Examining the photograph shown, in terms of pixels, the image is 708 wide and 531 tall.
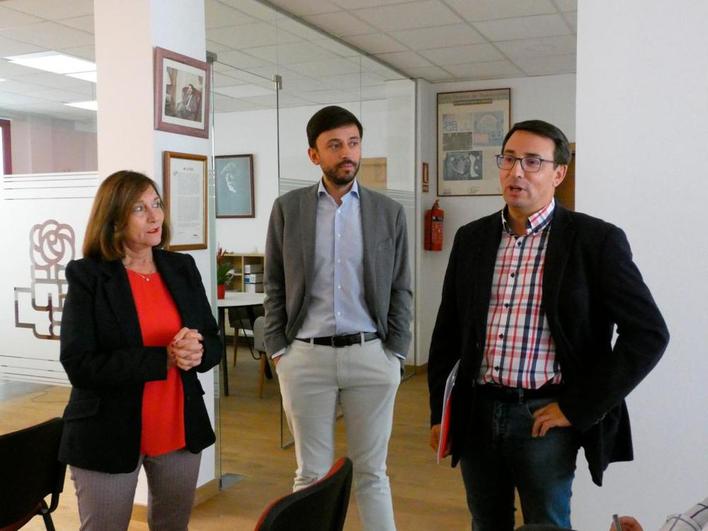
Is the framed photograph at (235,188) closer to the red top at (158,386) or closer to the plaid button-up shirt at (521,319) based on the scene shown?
the red top at (158,386)

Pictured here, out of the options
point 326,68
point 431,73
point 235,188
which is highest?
point 431,73

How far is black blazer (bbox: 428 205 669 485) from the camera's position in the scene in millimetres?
1670

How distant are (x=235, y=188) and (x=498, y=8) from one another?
3.99 metres

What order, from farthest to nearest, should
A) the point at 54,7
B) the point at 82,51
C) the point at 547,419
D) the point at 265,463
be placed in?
1. the point at 82,51
2. the point at 54,7
3. the point at 265,463
4. the point at 547,419

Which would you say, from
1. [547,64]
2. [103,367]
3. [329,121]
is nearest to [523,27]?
[547,64]

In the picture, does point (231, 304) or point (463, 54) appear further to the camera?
point (463, 54)

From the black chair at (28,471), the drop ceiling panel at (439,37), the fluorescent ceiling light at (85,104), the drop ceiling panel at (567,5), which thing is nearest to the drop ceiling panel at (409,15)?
the drop ceiling panel at (439,37)

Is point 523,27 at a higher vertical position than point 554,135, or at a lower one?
higher

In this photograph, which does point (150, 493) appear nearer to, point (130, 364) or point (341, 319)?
point (130, 364)

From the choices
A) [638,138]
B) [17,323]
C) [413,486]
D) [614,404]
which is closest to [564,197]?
[413,486]

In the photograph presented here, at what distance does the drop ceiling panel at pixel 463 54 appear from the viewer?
5.39 metres

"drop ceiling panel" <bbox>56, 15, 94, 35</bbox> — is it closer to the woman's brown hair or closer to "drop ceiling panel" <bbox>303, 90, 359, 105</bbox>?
"drop ceiling panel" <bbox>303, 90, 359, 105</bbox>

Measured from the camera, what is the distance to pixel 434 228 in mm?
6668

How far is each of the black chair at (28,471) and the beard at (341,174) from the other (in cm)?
112
